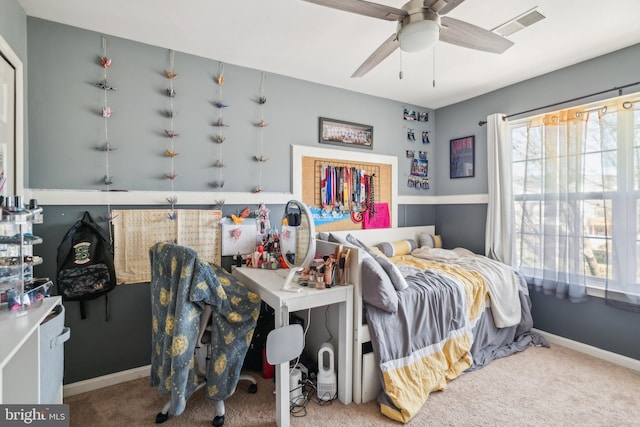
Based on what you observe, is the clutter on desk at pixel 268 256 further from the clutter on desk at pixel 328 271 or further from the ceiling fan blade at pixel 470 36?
the ceiling fan blade at pixel 470 36

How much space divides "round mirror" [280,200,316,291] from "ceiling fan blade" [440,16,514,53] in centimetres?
119

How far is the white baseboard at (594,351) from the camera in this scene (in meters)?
2.37

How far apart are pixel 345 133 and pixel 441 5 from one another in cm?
176

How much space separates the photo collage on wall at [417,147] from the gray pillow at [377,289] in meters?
1.99

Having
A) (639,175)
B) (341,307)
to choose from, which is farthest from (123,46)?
(639,175)

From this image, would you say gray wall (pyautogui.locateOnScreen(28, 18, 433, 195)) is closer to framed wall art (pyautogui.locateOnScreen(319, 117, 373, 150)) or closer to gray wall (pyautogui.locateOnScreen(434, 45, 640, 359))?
framed wall art (pyautogui.locateOnScreen(319, 117, 373, 150))

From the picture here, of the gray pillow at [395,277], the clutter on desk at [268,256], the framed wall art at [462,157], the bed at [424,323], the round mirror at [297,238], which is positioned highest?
the framed wall art at [462,157]

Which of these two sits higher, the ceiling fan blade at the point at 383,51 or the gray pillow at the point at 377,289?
the ceiling fan blade at the point at 383,51

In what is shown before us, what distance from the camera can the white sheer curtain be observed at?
3.01m

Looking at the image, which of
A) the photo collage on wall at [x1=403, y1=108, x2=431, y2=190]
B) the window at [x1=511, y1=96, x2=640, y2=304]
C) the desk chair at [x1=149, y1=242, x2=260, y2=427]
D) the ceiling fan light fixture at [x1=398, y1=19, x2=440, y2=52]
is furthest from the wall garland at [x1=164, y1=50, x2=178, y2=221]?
the window at [x1=511, y1=96, x2=640, y2=304]

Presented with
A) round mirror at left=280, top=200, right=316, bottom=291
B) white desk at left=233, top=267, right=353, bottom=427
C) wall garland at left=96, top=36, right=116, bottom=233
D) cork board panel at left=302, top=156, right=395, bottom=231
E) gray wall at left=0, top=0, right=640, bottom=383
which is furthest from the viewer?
cork board panel at left=302, top=156, right=395, bottom=231

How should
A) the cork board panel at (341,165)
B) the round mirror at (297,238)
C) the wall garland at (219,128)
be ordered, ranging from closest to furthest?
the round mirror at (297,238) < the wall garland at (219,128) < the cork board panel at (341,165)

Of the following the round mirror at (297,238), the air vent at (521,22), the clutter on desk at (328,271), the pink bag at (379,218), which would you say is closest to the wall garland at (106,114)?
the round mirror at (297,238)

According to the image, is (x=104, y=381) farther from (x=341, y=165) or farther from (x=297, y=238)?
(x=341, y=165)
